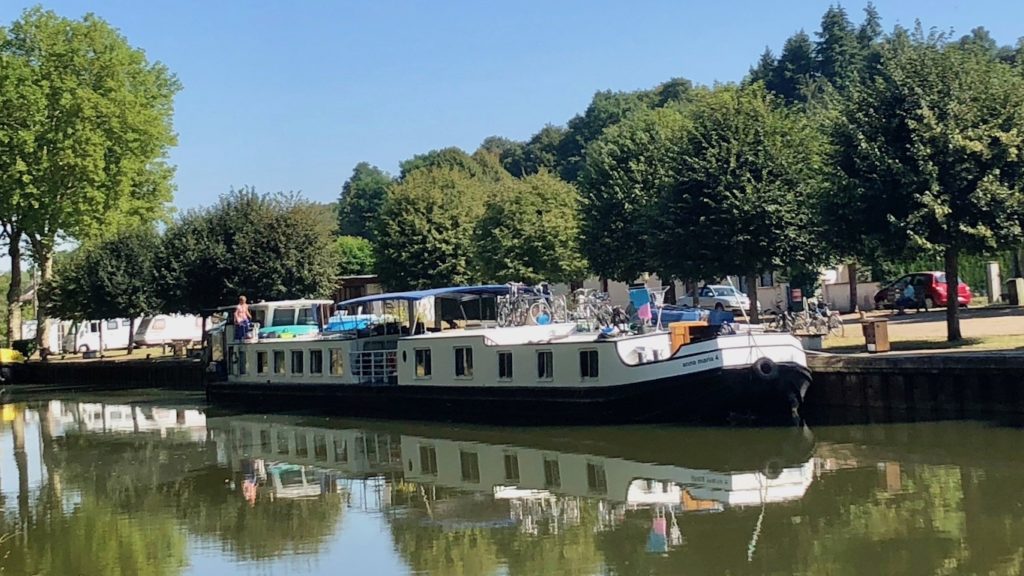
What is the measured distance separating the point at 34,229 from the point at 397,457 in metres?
40.1

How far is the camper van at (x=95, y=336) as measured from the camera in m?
70.5

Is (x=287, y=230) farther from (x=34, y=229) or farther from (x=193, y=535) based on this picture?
(x=193, y=535)

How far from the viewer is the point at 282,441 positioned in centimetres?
2800

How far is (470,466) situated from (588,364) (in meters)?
4.41

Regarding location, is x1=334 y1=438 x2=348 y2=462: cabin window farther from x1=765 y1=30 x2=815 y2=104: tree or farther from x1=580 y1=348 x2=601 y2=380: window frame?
x1=765 y1=30 x2=815 y2=104: tree

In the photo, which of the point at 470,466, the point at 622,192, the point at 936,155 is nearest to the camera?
the point at 470,466

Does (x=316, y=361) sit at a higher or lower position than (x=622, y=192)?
lower

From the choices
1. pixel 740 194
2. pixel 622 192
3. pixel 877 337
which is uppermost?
pixel 622 192

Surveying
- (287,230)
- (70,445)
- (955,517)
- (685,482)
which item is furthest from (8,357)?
(955,517)

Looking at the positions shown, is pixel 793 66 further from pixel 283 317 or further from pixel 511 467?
pixel 511 467

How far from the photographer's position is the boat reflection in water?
1680 centimetres

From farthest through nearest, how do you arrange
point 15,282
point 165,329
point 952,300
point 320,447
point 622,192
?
point 165,329
point 15,282
point 622,192
point 952,300
point 320,447

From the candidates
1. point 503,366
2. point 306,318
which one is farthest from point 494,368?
point 306,318

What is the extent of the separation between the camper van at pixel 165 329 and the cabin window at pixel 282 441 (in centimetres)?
4152
